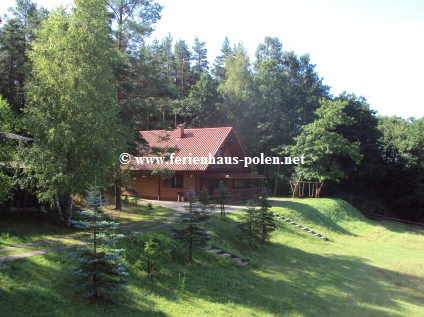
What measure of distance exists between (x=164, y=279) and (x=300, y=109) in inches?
1297

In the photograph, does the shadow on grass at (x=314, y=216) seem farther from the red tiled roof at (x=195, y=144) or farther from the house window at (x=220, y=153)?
the red tiled roof at (x=195, y=144)

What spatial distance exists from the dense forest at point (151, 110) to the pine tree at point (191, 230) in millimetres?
3693

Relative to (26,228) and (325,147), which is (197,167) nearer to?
(325,147)

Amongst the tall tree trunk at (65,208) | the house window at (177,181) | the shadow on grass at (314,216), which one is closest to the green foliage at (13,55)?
the tall tree trunk at (65,208)

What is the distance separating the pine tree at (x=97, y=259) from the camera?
325 inches

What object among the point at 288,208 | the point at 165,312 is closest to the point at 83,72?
the point at 165,312

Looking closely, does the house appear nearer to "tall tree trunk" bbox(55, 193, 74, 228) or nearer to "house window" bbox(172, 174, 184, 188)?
"house window" bbox(172, 174, 184, 188)

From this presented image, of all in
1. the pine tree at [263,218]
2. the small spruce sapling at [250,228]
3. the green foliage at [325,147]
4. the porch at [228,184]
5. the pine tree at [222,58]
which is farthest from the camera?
the pine tree at [222,58]

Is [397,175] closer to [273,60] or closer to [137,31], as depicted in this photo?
[273,60]

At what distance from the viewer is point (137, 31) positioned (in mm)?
19719

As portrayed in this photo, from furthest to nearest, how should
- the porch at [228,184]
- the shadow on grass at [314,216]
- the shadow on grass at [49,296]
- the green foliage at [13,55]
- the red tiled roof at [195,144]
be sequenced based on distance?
the red tiled roof at [195,144], the porch at [228,184], the shadow on grass at [314,216], the green foliage at [13,55], the shadow on grass at [49,296]

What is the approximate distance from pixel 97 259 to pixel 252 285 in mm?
5816

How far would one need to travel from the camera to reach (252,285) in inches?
463

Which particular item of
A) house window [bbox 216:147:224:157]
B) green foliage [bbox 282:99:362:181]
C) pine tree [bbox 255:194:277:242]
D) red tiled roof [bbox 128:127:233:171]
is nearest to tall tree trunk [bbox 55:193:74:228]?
pine tree [bbox 255:194:277:242]
